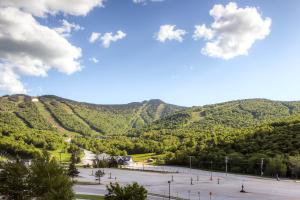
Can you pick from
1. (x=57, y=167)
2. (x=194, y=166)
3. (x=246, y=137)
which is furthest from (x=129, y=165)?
(x=57, y=167)

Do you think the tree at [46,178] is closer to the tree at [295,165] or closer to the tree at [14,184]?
the tree at [14,184]

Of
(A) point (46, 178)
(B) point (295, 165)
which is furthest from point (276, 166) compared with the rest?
(A) point (46, 178)

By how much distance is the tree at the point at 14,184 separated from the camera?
47656mm

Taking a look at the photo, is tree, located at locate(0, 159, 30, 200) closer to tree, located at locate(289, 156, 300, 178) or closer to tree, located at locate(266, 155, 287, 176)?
tree, located at locate(289, 156, 300, 178)

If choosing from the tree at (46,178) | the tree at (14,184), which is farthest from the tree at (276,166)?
the tree at (14,184)

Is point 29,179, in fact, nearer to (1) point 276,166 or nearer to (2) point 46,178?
(2) point 46,178

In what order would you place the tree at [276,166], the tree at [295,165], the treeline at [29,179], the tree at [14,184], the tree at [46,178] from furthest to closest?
1. the tree at [276,166]
2. the tree at [295,165]
3. the tree at [14,184]
4. the treeline at [29,179]
5. the tree at [46,178]

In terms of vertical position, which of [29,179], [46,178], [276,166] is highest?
[46,178]

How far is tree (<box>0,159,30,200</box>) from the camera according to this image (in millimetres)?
47656

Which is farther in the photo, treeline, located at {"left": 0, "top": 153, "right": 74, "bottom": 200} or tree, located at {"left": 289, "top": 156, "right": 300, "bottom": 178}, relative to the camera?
tree, located at {"left": 289, "top": 156, "right": 300, "bottom": 178}

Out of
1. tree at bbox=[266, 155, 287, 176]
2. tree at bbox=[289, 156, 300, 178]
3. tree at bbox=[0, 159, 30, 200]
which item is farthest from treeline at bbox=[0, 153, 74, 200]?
tree at bbox=[266, 155, 287, 176]

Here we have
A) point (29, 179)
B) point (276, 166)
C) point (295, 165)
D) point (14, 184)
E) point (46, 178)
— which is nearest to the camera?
point (46, 178)

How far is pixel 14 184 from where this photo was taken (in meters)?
47.7

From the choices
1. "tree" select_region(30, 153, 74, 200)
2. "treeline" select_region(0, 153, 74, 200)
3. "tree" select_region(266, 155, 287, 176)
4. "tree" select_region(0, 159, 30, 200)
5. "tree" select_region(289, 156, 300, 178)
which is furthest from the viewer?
"tree" select_region(266, 155, 287, 176)
